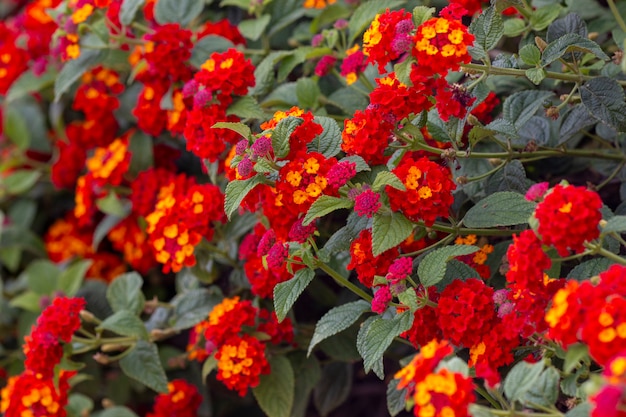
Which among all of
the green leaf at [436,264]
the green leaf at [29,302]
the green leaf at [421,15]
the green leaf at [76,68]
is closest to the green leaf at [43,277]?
the green leaf at [29,302]

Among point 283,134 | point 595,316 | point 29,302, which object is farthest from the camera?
point 29,302

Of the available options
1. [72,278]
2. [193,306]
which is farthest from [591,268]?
[72,278]

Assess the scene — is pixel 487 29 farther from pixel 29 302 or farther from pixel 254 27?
pixel 29 302

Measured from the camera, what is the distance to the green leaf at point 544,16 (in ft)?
5.75

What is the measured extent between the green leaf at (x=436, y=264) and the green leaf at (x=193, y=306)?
72 cm

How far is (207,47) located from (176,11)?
23cm

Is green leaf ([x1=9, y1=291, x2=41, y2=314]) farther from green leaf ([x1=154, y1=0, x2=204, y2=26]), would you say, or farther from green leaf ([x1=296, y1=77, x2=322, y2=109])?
green leaf ([x1=296, y1=77, x2=322, y2=109])

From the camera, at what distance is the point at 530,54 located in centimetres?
154

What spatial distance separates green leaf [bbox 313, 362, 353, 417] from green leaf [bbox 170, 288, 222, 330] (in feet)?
1.35

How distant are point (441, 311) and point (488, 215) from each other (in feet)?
0.73

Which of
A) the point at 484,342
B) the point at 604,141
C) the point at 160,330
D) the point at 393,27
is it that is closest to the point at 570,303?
the point at 484,342

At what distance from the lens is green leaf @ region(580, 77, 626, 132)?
156 cm

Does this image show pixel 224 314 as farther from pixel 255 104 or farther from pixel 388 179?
pixel 388 179

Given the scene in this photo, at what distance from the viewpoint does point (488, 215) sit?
4.91 ft
